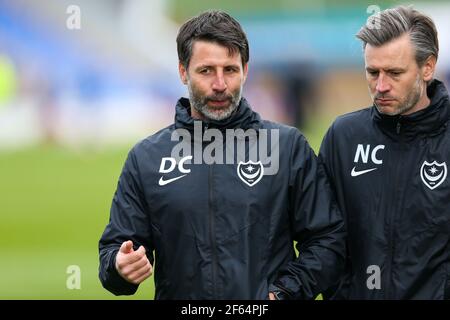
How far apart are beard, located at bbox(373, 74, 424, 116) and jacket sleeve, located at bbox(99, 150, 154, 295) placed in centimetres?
89

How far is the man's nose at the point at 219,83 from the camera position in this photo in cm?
325

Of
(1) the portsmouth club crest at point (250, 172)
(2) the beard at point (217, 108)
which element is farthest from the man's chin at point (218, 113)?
(1) the portsmouth club crest at point (250, 172)

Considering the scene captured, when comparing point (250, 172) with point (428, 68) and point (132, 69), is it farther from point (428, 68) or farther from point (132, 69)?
point (132, 69)

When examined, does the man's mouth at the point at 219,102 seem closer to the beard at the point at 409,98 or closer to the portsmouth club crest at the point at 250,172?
the portsmouth club crest at the point at 250,172

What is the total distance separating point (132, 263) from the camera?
310 cm

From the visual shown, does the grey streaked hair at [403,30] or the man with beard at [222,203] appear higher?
the grey streaked hair at [403,30]

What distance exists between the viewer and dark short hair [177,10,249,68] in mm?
3305

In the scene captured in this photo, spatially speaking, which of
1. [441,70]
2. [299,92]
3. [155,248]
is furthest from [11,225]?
[441,70]

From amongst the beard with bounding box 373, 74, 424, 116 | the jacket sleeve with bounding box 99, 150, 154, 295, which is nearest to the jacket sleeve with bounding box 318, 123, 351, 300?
the beard with bounding box 373, 74, 424, 116

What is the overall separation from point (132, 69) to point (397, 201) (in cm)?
2492

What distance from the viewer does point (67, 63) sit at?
27.1 meters

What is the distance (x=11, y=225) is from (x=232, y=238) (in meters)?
10.2

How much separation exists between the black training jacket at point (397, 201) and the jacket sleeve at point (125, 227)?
689 millimetres
